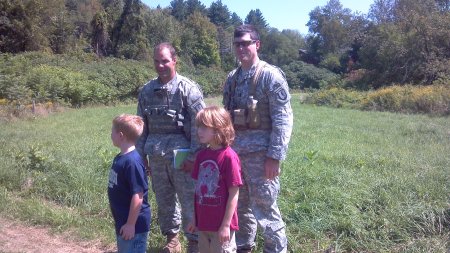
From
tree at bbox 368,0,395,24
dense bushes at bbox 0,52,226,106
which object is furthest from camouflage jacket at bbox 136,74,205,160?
tree at bbox 368,0,395,24

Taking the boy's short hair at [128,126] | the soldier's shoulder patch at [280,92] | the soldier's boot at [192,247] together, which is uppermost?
the soldier's shoulder patch at [280,92]

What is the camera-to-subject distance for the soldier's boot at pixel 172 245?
4.14 m

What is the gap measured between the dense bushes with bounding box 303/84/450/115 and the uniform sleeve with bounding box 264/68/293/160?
19.1 m

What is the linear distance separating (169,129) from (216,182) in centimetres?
116

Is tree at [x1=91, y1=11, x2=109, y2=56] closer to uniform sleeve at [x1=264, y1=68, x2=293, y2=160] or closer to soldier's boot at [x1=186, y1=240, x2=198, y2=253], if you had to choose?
soldier's boot at [x1=186, y1=240, x2=198, y2=253]

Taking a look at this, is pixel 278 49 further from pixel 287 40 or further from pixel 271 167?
pixel 271 167

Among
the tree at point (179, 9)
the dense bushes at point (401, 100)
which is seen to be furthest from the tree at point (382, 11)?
the tree at point (179, 9)

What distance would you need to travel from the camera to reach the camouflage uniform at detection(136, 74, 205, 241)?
4043 mm

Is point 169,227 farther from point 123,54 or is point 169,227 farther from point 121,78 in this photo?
point 123,54

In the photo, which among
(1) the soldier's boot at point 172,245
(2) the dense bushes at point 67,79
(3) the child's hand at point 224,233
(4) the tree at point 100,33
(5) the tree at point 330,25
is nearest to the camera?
(3) the child's hand at point 224,233

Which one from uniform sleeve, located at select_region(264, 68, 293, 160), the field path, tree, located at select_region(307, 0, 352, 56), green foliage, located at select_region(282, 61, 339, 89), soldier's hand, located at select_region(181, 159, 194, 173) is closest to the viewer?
uniform sleeve, located at select_region(264, 68, 293, 160)

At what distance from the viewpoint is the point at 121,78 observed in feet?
101

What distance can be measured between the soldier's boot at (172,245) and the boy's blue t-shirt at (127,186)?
0.98 metres

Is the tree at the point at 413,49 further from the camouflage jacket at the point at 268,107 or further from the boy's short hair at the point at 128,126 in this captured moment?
the boy's short hair at the point at 128,126
